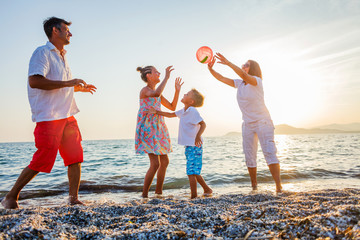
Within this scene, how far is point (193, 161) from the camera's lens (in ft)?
15.1

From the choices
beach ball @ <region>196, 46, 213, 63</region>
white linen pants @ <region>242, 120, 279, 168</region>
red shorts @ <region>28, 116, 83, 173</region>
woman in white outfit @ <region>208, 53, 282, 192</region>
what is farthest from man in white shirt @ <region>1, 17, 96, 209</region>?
white linen pants @ <region>242, 120, 279, 168</region>

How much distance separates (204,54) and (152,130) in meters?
1.93

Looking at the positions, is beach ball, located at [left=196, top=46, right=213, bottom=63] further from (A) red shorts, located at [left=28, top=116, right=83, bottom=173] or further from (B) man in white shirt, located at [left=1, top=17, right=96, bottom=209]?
(A) red shorts, located at [left=28, top=116, right=83, bottom=173]

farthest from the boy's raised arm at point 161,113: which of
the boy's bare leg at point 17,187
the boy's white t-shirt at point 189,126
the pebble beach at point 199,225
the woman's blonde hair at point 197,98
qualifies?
the pebble beach at point 199,225

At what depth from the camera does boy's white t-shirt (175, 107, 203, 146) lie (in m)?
4.76

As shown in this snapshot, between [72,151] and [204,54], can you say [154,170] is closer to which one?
[72,151]

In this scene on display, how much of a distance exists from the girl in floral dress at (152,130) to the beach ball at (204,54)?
0.79 m

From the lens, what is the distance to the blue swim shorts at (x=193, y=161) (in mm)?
4590

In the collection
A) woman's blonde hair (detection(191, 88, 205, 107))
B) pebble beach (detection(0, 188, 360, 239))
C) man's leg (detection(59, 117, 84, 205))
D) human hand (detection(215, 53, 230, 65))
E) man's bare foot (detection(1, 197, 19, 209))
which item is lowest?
man's bare foot (detection(1, 197, 19, 209))

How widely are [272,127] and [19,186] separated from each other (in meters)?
4.17

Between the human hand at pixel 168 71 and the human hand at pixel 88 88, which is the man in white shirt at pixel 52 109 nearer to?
the human hand at pixel 88 88

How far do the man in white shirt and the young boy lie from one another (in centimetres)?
159

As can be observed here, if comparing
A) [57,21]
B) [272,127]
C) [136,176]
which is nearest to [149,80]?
[57,21]

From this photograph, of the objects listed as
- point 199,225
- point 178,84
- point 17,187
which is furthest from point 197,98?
point 17,187
